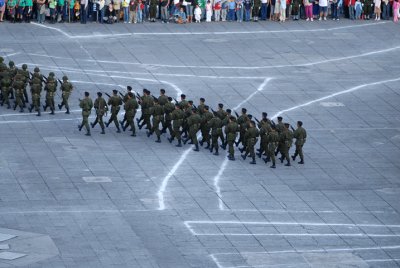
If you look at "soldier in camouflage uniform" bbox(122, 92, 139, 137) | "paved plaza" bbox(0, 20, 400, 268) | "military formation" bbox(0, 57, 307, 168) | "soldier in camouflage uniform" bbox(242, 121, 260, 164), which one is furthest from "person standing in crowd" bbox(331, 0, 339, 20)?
"soldier in camouflage uniform" bbox(242, 121, 260, 164)

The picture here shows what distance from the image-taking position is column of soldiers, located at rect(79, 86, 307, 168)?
175ft

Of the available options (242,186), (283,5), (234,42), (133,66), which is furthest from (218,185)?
(283,5)

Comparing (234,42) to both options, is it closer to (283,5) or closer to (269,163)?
(283,5)

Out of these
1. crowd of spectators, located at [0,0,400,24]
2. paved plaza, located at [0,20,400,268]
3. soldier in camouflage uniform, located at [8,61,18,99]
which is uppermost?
crowd of spectators, located at [0,0,400,24]

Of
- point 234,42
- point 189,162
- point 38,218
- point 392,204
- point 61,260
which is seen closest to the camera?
point 61,260

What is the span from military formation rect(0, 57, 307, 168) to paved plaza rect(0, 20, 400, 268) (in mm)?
631

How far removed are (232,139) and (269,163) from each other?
67.0 inches

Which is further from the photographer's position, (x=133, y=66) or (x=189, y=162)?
(x=133, y=66)

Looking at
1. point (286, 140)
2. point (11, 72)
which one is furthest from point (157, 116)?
point (11, 72)

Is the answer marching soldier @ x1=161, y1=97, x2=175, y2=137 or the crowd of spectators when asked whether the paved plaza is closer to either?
marching soldier @ x1=161, y1=97, x2=175, y2=137

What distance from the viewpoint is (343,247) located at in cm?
4434

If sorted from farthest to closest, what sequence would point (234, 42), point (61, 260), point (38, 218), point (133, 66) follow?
point (234, 42) < point (133, 66) < point (38, 218) < point (61, 260)

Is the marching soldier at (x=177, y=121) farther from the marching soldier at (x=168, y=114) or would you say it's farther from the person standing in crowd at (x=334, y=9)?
the person standing in crowd at (x=334, y=9)

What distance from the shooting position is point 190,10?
246 ft
